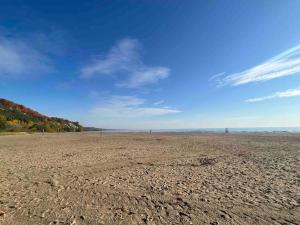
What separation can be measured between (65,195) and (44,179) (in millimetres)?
2415

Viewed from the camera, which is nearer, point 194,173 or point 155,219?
point 155,219

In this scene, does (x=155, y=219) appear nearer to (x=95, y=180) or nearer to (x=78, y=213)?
(x=78, y=213)

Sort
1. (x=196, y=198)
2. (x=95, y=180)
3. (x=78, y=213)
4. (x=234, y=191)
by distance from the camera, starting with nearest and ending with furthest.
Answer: (x=78, y=213) → (x=196, y=198) → (x=234, y=191) → (x=95, y=180)

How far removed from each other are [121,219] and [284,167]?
9.61 metres

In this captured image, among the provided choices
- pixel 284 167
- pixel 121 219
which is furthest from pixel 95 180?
pixel 284 167

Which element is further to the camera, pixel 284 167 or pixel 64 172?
pixel 284 167

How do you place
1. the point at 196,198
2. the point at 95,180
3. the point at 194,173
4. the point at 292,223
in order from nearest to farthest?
the point at 292,223, the point at 196,198, the point at 95,180, the point at 194,173

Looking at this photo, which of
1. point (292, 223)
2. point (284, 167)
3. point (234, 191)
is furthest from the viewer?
point (284, 167)

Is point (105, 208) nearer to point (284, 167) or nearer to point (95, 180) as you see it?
point (95, 180)

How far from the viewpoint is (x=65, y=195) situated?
6543 millimetres

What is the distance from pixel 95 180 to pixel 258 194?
5808 millimetres

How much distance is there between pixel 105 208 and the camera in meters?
5.60

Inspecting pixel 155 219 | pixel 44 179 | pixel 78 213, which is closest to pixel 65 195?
pixel 78 213

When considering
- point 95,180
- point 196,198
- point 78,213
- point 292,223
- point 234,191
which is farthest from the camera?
point 95,180
